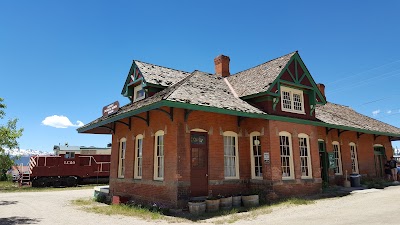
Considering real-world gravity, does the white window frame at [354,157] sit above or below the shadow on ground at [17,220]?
above

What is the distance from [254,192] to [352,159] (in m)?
10.6

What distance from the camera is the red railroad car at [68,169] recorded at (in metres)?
26.0

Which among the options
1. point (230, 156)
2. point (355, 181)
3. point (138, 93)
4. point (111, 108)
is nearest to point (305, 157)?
point (230, 156)

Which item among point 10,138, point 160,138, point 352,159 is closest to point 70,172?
point 10,138

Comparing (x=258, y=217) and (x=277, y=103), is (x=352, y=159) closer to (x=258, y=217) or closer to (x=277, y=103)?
(x=277, y=103)

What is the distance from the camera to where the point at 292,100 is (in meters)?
15.9

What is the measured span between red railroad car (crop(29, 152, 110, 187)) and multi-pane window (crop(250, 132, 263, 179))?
1959 cm

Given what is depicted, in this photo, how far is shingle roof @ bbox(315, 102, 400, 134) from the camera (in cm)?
1926

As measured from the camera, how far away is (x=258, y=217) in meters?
10.1

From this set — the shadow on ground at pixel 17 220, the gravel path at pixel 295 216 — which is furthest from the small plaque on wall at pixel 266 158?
the shadow on ground at pixel 17 220

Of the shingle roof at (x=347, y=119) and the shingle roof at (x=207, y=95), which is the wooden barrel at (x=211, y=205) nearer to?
the shingle roof at (x=207, y=95)

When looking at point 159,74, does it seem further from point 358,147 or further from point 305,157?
point 358,147

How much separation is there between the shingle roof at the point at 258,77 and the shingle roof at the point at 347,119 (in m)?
4.68

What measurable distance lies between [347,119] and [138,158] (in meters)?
15.7
